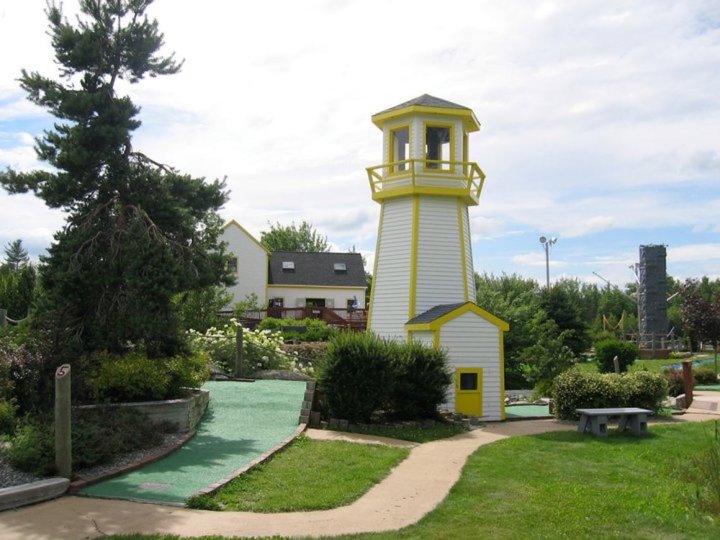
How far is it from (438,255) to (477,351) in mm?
2912

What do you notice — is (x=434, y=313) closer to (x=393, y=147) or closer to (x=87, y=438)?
(x=393, y=147)

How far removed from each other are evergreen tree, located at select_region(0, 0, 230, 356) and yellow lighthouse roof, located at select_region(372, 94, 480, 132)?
21.2ft

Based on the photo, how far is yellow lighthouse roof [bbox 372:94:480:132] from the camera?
19.5m

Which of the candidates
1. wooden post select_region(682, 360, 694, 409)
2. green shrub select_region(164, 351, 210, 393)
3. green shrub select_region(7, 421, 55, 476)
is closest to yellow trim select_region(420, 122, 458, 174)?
green shrub select_region(164, 351, 210, 393)

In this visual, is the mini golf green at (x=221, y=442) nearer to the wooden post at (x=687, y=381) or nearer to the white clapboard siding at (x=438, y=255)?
the white clapboard siding at (x=438, y=255)

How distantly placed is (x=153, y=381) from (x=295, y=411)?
11.8 feet

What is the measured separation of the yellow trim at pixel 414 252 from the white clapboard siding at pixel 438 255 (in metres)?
0.08

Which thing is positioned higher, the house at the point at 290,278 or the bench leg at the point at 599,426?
the house at the point at 290,278

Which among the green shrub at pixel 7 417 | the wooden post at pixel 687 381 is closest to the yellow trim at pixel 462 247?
the wooden post at pixel 687 381

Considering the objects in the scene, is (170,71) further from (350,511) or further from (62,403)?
(350,511)

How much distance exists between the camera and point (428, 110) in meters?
19.5

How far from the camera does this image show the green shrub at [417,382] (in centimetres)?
1566

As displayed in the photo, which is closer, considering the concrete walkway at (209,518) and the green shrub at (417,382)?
the concrete walkway at (209,518)

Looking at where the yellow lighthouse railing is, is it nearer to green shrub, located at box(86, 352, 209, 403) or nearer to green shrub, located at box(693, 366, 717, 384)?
green shrub, located at box(86, 352, 209, 403)
